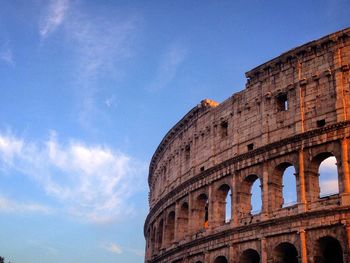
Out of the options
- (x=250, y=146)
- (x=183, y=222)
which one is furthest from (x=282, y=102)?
(x=183, y=222)

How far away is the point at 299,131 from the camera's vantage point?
2614cm

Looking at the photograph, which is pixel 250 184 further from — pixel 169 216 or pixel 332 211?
pixel 169 216

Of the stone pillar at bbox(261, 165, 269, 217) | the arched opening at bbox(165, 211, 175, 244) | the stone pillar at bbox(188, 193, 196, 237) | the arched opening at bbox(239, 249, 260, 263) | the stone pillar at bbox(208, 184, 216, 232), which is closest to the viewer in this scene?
the stone pillar at bbox(261, 165, 269, 217)

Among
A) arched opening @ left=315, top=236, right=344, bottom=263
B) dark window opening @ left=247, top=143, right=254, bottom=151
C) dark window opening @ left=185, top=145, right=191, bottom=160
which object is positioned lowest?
arched opening @ left=315, top=236, right=344, bottom=263

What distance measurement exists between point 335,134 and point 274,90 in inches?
196

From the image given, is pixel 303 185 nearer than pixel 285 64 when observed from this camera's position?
Result: Yes

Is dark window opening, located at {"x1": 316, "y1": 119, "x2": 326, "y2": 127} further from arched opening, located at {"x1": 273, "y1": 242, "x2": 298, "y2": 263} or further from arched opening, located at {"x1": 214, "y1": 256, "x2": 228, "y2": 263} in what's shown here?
arched opening, located at {"x1": 214, "y1": 256, "x2": 228, "y2": 263}

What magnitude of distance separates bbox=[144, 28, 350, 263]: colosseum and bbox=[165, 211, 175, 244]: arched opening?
791 millimetres

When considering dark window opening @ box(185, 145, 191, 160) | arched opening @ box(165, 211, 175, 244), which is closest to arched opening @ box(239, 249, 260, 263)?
arched opening @ box(165, 211, 175, 244)

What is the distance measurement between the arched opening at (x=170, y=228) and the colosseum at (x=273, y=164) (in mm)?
791

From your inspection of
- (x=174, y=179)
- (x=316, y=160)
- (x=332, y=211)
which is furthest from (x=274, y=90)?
(x=174, y=179)

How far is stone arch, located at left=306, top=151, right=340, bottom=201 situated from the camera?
81.6 feet

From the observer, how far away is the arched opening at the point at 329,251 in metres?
23.5

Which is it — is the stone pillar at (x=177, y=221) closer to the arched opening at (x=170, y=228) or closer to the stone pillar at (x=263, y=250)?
the arched opening at (x=170, y=228)
